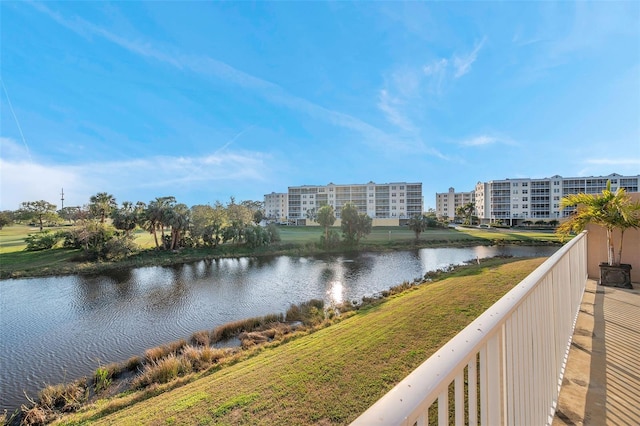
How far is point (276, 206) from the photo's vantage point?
91688 mm

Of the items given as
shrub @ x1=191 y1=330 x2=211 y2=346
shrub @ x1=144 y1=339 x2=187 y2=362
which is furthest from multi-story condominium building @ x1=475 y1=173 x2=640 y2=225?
shrub @ x1=144 y1=339 x2=187 y2=362

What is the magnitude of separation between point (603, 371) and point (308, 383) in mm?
4354

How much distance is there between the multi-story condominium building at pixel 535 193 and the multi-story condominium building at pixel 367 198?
17564mm

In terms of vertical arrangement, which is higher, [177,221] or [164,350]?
[177,221]

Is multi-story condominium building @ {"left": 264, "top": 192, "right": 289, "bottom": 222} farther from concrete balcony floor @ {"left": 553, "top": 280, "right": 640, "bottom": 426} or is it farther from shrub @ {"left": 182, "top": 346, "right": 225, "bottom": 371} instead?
concrete balcony floor @ {"left": 553, "top": 280, "right": 640, "bottom": 426}

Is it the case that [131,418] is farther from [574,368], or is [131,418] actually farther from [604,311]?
[604,311]

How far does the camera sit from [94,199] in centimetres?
3634

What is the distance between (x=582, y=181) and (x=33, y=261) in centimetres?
9243

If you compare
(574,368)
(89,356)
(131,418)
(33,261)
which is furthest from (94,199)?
(574,368)

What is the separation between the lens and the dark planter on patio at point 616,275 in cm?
647

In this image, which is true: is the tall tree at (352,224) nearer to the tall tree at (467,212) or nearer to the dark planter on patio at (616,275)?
the dark planter on patio at (616,275)

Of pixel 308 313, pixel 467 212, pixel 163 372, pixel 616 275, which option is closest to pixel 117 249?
pixel 308 313

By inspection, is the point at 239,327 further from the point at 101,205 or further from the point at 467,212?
the point at 467,212

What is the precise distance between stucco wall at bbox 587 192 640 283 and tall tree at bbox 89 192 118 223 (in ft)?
144
